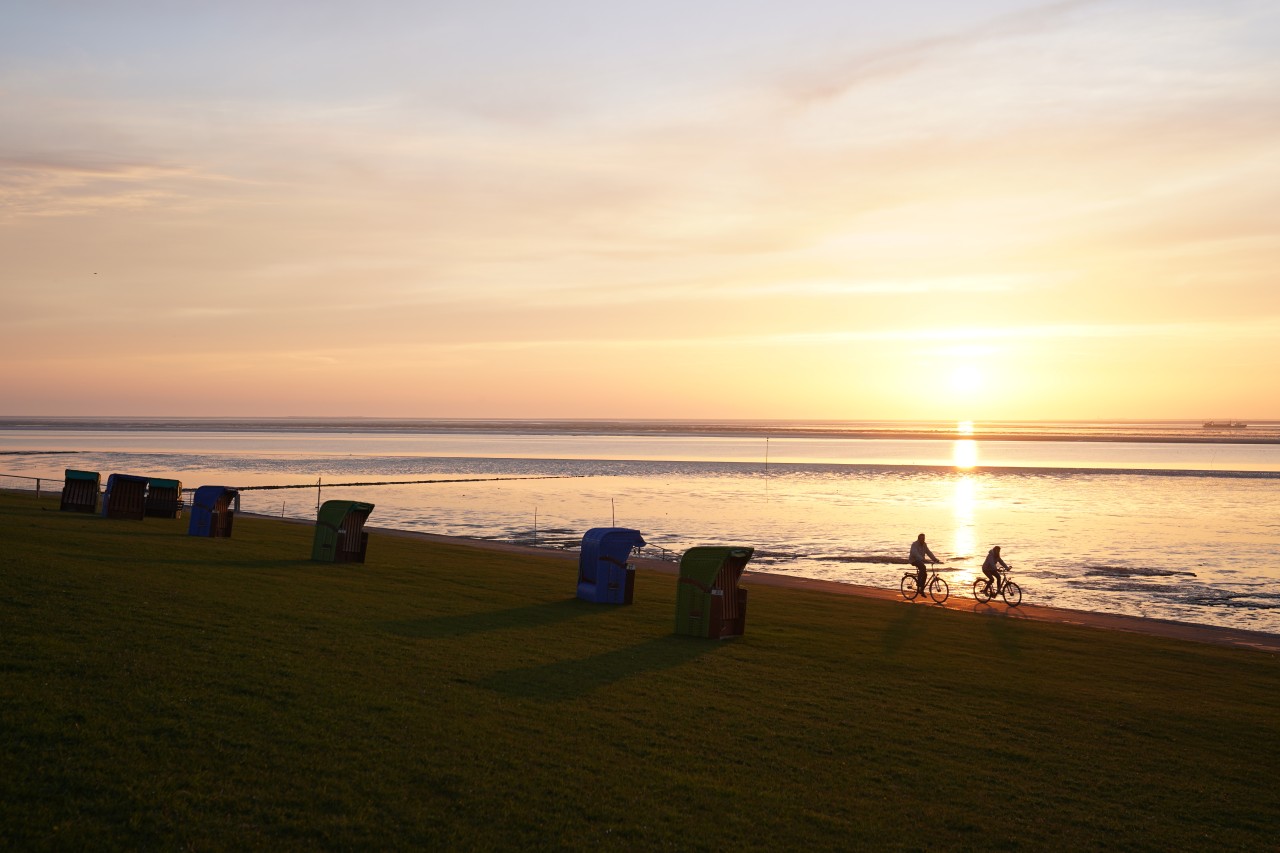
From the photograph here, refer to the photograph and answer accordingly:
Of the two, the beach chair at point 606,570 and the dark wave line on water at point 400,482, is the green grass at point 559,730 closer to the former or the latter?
the beach chair at point 606,570

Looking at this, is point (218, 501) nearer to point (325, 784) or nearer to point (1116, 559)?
point (325, 784)

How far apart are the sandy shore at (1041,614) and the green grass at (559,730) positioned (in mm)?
3910

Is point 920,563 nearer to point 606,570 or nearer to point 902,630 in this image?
point 902,630

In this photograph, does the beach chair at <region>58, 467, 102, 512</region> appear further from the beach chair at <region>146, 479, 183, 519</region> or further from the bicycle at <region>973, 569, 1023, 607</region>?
the bicycle at <region>973, 569, 1023, 607</region>

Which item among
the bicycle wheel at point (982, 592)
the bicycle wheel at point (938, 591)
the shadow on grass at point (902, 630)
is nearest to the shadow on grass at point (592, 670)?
the shadow on grass at point (902, 630)

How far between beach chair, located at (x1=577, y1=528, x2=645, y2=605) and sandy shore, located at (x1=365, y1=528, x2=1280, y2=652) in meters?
7.78

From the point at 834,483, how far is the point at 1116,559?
43946mm

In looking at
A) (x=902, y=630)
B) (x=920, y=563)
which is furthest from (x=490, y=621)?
(x=920, y=563)

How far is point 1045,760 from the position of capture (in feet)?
45.7

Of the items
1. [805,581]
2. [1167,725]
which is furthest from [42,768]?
[805,581]

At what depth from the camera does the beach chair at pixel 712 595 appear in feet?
69.5

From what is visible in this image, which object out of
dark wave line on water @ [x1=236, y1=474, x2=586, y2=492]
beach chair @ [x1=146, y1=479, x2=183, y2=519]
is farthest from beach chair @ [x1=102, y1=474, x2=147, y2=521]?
dark wave line on water @ [x1=236, y1=474, x2=586, y2=492]

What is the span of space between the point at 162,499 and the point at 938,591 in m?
28.3

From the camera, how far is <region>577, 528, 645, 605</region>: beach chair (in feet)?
81.8
